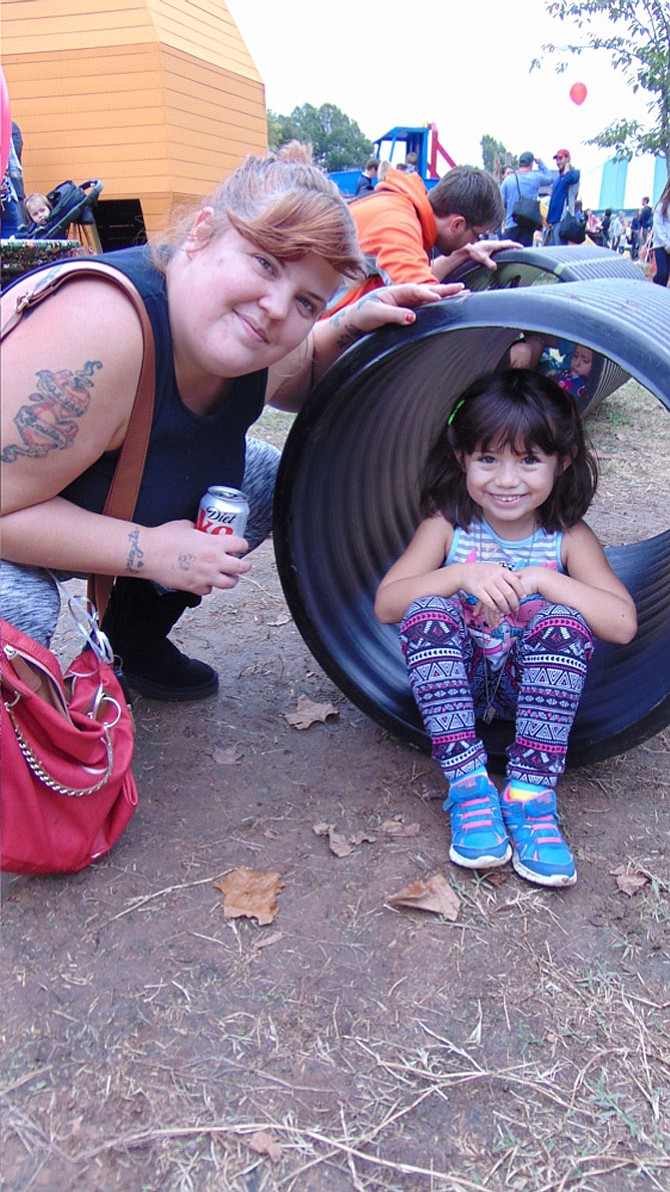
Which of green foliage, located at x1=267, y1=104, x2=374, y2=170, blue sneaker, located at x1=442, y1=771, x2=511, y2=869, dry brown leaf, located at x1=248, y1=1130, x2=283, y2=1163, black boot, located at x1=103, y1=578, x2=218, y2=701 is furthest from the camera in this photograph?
green foliage, located at x1=267, y1=104, x2=374, y2=170

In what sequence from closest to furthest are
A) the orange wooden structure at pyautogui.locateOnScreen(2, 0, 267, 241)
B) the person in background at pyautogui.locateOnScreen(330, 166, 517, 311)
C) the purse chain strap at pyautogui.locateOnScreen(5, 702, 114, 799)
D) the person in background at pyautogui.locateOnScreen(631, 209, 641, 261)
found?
the purse chain strap at pyautogui.locateOnScreen(5, 702, 114, 799), the person in background at pyautogui.locateOnScreen(330, 166, 517, 311), the orange wooden structure at pyautogui.locateOnScreen(2, 0, 267, 241), the person in background at pyautogui.locateOnScreen(631, 209, 641, 261)

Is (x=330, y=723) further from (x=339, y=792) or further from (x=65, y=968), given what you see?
(x=65, y=968)

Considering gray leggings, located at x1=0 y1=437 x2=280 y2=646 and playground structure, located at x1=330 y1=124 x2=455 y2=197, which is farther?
playground structure, located at x1=330 y1=124 x2=455 y2=197

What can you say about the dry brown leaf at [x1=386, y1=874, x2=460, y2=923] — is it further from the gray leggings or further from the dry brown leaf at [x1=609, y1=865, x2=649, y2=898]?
the gray leggings

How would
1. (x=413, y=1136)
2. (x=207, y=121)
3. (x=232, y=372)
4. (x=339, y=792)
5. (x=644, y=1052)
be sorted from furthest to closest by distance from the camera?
(x=207, y=121), (x=339, y=792), (x=232, y=372), (x=644, y=1052), (x=413, y=1136)

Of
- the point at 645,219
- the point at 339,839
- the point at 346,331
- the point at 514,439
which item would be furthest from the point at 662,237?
the point at 645,219

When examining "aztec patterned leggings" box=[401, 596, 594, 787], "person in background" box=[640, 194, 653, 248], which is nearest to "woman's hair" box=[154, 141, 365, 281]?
"aztec patterned leggings" box=[401, 596, 594, 787]

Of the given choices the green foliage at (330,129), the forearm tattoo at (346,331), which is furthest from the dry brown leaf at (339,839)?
the green foliage at (330,129)

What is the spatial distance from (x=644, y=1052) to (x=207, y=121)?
13.2m

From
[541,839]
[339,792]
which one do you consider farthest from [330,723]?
[541,839]

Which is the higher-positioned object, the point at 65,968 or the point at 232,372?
the point at 232,372

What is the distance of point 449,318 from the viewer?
2.16 meters

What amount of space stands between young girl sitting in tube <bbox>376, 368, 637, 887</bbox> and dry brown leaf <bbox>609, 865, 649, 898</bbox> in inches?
5.6

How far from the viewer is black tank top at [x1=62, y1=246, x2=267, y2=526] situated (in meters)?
2.11
